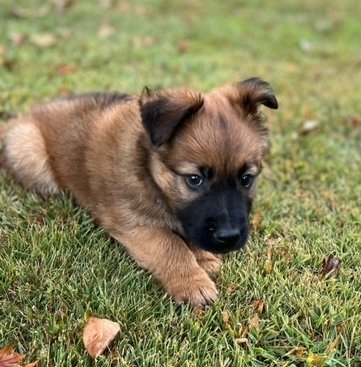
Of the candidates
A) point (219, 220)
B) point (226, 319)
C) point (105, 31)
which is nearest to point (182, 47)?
point (105, 31)

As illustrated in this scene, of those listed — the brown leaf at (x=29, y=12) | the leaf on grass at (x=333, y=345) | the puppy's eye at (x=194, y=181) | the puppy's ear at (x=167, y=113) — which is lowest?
the brown leaf at (x=29, y=12)

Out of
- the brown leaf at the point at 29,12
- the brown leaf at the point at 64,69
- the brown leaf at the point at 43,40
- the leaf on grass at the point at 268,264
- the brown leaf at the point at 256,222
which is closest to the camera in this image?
the leaf on grass at the point at 268,264

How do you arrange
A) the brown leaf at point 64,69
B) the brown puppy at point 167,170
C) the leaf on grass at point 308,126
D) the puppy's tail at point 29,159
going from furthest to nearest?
1. the brown leaf at point 64,69
2. the leaf on grass at point 308,126
3. the puppy's tail at point 29,159
4. the brown puppy at point 167,170

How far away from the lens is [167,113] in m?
3.27

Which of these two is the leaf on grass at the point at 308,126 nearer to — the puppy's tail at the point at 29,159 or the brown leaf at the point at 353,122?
the brown leaf at the point at 353,122

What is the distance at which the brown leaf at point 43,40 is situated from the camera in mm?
8148

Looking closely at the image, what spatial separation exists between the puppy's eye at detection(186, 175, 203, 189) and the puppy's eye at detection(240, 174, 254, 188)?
26 centimetres

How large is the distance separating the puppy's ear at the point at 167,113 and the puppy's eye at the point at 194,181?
0.25 meters

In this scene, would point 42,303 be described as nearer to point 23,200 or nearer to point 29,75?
point 23,200

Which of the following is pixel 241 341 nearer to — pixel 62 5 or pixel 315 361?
pixel 315 361

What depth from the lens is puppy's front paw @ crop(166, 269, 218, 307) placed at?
10.8ft

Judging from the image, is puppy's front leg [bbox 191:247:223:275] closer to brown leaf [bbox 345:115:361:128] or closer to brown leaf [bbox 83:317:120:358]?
brown leaf [bbox 83:317:120:358]

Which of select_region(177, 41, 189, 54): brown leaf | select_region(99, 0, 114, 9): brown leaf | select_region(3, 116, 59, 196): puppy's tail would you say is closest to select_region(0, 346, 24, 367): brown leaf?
select_region(3, 116, 59, 196): puppy's tail

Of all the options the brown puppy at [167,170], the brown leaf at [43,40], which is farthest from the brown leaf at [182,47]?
the brown puppy at [167,170]
